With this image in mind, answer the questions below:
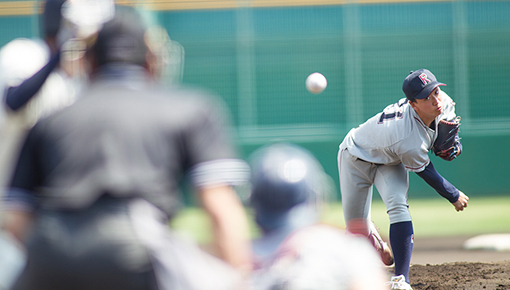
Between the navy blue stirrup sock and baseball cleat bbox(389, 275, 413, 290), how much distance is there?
0.27 ft

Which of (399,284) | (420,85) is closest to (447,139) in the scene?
(420,85)

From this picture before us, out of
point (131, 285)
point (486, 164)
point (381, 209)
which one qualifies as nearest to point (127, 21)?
point (131, 285)

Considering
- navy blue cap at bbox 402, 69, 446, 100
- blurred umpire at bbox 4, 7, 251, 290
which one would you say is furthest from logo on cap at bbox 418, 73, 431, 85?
blurred umpire at bbox 4, 7, 251, 290

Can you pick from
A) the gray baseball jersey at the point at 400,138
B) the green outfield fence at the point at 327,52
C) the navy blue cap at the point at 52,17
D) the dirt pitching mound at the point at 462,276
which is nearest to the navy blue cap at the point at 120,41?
the navy blue cap at the point at 52,17

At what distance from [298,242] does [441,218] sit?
9169mm

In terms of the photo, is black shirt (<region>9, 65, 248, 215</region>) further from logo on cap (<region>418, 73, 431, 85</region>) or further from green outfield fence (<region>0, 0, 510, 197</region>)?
green outfield fence (<region>0, 0, 510, 197</region>)

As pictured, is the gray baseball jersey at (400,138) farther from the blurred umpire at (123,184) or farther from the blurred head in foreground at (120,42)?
the blurred head in foreground at (120,42)

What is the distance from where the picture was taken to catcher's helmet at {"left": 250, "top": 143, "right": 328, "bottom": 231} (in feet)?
6.15

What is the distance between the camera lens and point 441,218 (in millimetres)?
10383

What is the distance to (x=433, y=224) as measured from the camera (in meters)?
9.88

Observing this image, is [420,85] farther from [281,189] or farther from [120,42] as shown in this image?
[120,42]

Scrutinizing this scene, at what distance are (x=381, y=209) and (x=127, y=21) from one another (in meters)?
9.95

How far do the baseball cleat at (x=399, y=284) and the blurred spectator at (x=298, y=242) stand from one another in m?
3.27

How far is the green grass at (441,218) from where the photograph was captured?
907 cm
